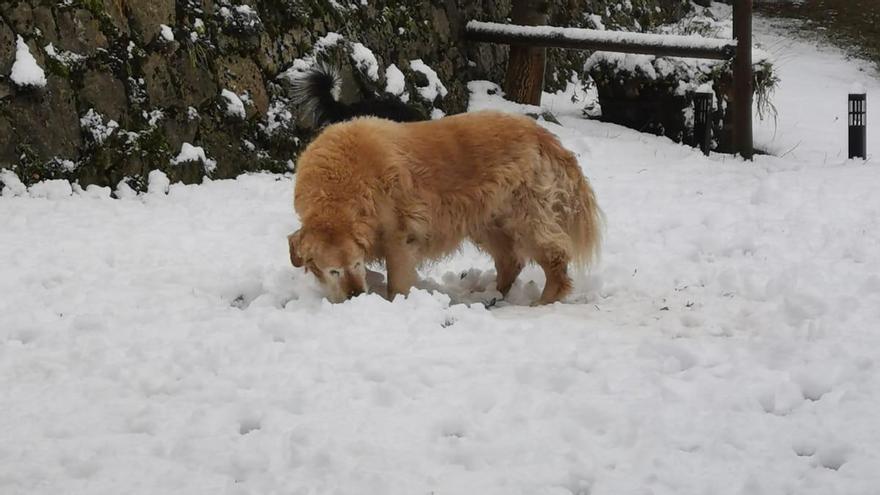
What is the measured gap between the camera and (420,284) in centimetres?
625

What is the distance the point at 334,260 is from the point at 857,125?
8.06m

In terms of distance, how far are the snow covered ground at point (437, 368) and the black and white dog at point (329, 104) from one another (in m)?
2.02

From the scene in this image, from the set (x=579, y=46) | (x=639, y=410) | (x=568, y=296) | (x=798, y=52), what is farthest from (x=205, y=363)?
(x=798, y=52)

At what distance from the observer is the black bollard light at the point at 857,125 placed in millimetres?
11102

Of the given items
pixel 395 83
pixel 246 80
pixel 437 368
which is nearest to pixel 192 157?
pixel 246 80

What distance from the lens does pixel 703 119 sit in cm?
1144

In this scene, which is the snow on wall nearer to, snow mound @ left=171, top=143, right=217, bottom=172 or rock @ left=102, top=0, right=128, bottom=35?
snow mound @ left=171, top=143, right=217, bottom=172

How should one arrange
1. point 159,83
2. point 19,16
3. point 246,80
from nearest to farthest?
point 19,16
point 159,83
point 246,80

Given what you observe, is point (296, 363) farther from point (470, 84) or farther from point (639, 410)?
point (470, 84)

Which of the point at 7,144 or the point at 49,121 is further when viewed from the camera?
the point at 49,121

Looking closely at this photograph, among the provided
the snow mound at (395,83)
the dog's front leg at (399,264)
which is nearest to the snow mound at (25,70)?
the dog's front leg at (399,264)

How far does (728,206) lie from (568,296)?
278 centimetres

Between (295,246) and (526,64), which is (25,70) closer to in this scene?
(295,246)

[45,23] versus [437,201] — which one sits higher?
[45,23]
